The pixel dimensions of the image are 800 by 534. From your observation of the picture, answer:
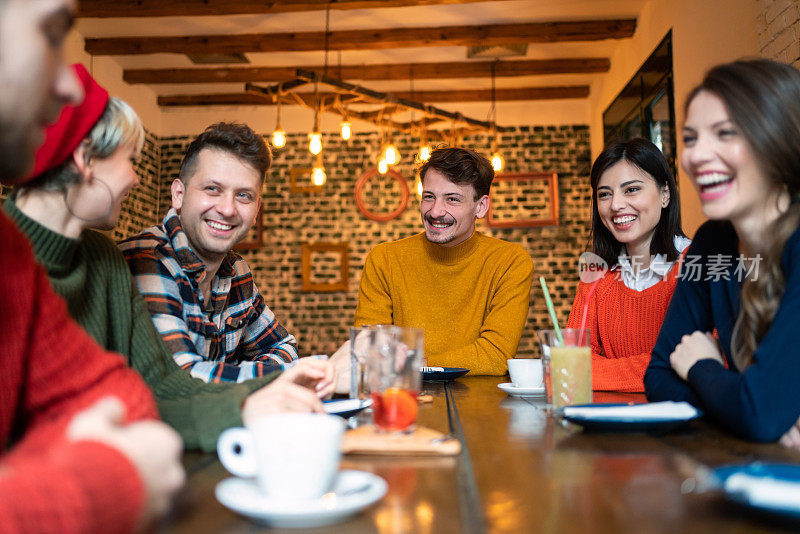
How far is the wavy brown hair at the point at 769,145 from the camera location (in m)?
1.20

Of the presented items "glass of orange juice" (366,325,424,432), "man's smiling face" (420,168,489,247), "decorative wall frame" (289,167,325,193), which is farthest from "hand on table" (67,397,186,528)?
"decorative wall frame" (289,167,325,193)

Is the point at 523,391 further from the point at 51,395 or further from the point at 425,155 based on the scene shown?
the point at 425,155

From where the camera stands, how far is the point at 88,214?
1156 millimetres

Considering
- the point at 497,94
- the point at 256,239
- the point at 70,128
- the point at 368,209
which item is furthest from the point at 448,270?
the point at 256,239

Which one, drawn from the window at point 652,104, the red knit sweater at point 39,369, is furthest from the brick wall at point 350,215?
the red knit sweater at point 39,369

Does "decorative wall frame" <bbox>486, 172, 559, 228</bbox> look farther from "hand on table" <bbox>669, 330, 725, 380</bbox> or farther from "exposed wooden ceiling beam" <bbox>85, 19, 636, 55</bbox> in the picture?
"hand on table" <bbox>669, 330, 725, 380</bbox>

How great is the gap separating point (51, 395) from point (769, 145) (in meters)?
1.32

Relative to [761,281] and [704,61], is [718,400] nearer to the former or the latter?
[761,281]

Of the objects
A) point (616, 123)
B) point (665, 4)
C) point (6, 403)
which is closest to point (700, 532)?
point (6, 403)

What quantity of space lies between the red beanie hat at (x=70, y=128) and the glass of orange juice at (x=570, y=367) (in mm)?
997

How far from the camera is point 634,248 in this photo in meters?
2.40

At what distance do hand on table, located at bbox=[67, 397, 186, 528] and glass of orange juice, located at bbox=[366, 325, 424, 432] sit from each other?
41 cm

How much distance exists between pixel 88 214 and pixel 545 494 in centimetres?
95

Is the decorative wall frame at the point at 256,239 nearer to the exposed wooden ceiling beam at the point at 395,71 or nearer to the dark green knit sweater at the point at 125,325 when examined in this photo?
the exposed wooden ceiling beam at the point at 395,71
